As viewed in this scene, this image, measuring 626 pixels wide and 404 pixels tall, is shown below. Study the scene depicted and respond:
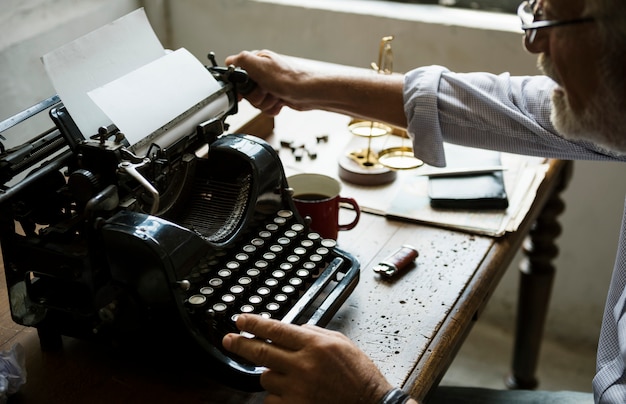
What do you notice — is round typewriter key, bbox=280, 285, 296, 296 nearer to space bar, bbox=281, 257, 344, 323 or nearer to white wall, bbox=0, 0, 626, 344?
space bar, bbox=281, 257, 344, 323

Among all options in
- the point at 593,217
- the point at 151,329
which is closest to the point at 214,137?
the point at 151,329

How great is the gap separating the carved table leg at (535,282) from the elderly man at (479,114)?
57cm

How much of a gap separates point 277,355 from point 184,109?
1.83ft

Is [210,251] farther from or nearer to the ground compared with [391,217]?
farther from the ground

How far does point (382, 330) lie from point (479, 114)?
646 mm

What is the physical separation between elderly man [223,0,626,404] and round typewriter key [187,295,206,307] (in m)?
0.09

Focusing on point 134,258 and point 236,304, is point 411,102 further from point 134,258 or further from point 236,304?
point 134,258

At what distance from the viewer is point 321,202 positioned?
1.67 metres

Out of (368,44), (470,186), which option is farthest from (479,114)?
(368,44)

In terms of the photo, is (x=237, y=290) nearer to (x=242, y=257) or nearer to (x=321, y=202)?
(x=242, y=257)

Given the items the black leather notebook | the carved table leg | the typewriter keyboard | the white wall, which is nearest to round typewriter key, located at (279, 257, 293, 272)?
the typewriter keyboard

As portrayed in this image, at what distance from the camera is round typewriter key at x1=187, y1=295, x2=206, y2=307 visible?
1330mm

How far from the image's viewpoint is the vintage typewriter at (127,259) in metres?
1.29

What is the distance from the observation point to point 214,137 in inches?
63.5
